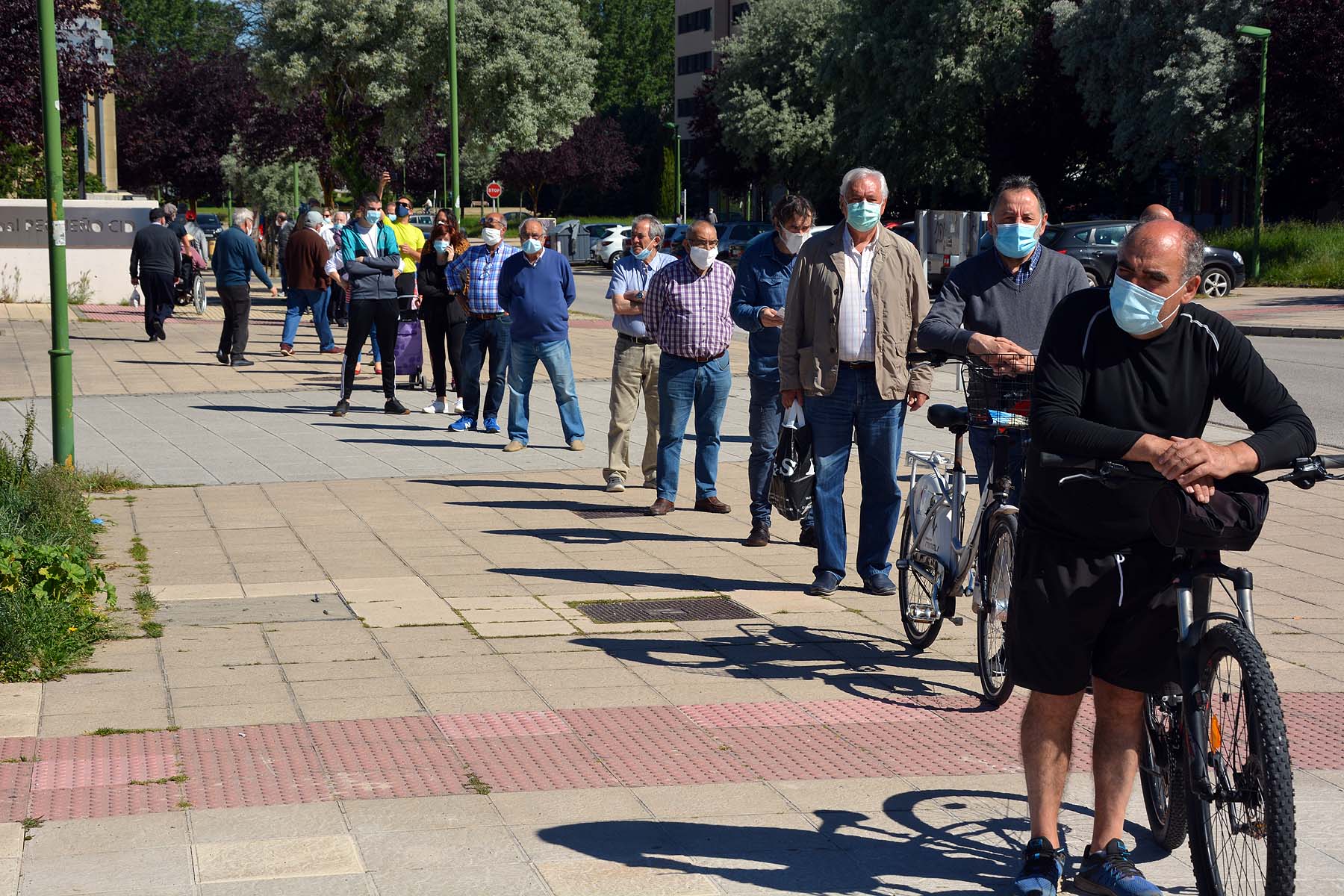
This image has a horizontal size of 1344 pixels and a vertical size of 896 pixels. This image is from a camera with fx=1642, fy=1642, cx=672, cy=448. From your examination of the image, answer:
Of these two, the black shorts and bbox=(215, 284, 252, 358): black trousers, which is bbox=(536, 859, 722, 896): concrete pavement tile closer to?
the black shorts

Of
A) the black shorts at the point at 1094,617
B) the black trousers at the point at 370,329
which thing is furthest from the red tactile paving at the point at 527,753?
the black trousers at the point at 370,329

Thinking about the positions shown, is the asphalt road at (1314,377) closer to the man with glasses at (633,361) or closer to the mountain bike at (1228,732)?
the man with glasses at (633,361)

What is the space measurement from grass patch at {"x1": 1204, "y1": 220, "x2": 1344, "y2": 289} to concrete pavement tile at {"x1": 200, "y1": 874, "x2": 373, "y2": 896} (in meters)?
32.8

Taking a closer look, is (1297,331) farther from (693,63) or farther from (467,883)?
(693,63)

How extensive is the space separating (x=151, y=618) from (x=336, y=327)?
20.4 metres

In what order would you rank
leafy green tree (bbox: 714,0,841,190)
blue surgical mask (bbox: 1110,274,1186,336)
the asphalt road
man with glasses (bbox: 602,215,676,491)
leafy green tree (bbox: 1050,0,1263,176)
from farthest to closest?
1. leafy green tree (bbox: 714,0,841,190)
2. leafy green tree (bbox: 1050,0,1263,176)
3. the asphalt road
4. man with glasses (bbox: 602,215,676,491)
5. blue surgical mask (bbox: 1110,274,1186,336)

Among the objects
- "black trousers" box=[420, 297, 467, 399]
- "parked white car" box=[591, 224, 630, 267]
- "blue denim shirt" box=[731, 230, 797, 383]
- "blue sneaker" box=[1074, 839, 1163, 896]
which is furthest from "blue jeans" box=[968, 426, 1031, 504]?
"parked white car" box=[591, 224, 630, 267]

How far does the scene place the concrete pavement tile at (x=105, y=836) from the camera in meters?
4.44

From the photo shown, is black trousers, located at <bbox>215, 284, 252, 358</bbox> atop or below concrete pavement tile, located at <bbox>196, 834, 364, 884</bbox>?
atop

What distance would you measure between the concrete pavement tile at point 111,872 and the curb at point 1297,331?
2267cm

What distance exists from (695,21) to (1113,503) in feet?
345

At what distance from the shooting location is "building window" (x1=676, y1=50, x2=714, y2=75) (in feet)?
341

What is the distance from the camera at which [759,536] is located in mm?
9281

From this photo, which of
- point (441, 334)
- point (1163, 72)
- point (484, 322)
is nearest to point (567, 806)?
point (484, 322)
